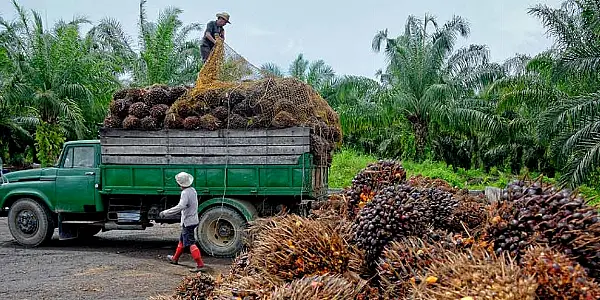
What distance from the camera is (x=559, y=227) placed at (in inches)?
103

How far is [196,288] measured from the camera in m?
3.60

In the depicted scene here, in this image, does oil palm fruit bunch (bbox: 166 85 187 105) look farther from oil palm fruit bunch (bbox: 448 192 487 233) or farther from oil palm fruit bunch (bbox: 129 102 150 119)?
oil palm fruit bunch (bbox: 448 192 487 233)

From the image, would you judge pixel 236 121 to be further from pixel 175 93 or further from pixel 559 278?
pixel 559 278

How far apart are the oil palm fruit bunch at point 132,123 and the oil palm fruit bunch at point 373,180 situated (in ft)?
21.3

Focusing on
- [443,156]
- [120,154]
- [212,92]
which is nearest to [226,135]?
[212,92]

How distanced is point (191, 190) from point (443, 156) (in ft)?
66.3

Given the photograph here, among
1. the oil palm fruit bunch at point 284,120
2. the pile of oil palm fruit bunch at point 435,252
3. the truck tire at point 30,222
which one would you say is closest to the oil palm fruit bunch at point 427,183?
the pile of oil palm fruit bunch at point 435,252

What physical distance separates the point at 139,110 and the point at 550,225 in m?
8.38

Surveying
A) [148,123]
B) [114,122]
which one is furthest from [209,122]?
[114,122]

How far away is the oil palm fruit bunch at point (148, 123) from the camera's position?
9984 millimetres

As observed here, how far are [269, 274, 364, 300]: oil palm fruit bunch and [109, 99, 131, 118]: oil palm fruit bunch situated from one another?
8168mm

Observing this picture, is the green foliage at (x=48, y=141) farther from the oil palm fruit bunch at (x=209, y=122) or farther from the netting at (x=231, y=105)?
the oil palm fruit bunch at (x=209, y=122)

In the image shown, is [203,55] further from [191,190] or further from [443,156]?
[443,156]

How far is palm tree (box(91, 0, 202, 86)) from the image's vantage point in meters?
18.7
